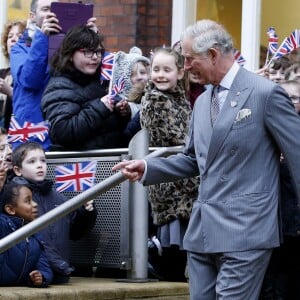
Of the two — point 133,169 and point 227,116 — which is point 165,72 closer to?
point 133,169

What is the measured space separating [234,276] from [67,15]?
11.6 feet

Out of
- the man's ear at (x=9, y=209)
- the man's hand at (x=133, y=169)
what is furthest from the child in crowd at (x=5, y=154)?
the man's hand at (x=133, y=169)

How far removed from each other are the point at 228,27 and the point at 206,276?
5575mm

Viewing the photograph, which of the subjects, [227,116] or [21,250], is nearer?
[227,116]

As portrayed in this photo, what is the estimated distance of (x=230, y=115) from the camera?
6.07 meters

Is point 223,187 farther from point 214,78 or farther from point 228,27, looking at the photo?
point 228,27

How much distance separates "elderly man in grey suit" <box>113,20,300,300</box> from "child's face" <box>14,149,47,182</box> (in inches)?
76.1

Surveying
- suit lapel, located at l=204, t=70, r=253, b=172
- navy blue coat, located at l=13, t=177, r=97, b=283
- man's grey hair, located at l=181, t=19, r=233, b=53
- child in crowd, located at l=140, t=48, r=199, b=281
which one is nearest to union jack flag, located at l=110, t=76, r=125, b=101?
child in crowd, located at l=140, t=48, r=199, b=281

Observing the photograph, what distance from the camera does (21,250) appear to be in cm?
747

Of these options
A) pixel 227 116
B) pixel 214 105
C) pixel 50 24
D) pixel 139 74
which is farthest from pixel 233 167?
pixel 50 24

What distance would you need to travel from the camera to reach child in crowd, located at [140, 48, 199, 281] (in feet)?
26.1

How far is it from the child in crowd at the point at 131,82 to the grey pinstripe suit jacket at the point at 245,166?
2.27 m

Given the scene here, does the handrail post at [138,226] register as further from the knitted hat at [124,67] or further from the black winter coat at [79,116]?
the knitted hat at [124,67]

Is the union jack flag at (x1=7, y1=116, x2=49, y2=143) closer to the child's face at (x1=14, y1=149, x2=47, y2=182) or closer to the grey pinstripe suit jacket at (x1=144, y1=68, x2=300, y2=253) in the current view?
the child's face at (x1=14, y1=149, x2=47, y2=182)
